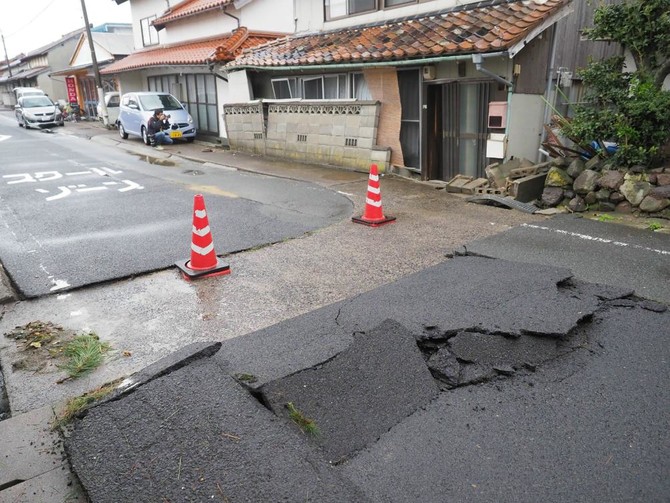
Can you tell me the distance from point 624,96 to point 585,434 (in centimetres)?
681

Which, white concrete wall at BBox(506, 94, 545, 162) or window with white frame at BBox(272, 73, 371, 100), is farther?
window with white frame at BBox(272, 73, 371, 100)

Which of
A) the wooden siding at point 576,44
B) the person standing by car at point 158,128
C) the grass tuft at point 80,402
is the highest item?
the wooden siding at point 576,44

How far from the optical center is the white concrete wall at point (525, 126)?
9258mm

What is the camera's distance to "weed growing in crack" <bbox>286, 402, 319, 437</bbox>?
3.00 meters

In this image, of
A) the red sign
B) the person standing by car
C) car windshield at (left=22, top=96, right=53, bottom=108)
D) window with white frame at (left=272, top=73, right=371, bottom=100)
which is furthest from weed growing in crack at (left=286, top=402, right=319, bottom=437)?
the red sign

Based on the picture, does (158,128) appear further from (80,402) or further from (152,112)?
(80,402)

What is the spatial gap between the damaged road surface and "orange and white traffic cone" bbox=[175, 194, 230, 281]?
175 cm

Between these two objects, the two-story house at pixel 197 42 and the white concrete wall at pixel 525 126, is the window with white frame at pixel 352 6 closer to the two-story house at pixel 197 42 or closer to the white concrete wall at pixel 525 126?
the two-story house at pixel 197 42

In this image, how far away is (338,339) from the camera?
392 centimetres

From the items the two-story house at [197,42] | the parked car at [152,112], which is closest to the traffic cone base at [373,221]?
the two-story house at [197,42]

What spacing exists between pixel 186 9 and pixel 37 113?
38.4ft

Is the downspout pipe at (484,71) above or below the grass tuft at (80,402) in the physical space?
above

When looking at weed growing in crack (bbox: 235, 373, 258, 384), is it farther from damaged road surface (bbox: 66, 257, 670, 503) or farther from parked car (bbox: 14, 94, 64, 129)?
parked car (bbox: 14, 94, 64, 129)

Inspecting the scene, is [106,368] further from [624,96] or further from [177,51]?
[177,51]
